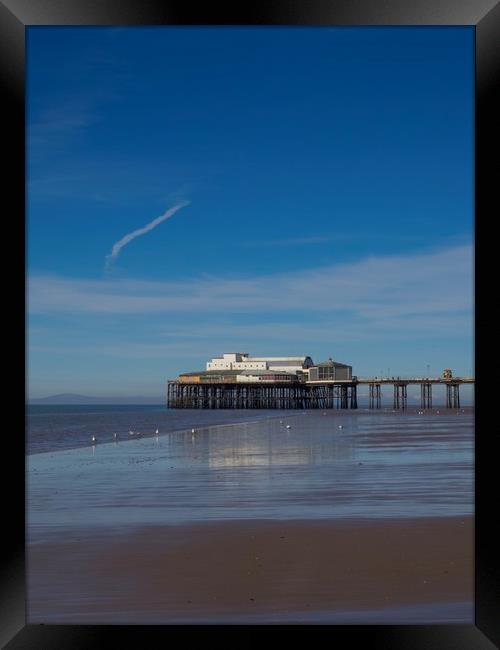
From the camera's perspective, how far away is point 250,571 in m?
4.15

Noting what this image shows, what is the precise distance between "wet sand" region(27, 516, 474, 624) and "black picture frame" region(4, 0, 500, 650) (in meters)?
0.55

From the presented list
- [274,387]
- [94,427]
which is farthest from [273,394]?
[94,427]

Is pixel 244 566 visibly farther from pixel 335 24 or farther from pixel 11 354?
pixel 335 24

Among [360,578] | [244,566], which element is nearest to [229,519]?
[244,566]

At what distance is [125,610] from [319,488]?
15.2 ft

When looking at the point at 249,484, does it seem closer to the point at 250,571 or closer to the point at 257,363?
the point at 250,571

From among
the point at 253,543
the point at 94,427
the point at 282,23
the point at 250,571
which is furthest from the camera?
the point at 94,427

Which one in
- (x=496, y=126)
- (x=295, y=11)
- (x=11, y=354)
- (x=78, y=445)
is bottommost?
(x=78, y=445)

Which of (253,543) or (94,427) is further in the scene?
(94,427)

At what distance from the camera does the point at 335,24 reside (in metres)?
3.03

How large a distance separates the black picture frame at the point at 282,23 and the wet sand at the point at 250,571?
0.55 metres

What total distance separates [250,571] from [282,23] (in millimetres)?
2695

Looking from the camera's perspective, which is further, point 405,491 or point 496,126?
point 405,491

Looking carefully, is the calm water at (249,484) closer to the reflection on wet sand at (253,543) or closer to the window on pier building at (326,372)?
the reflection on wet sand at (253,543)
